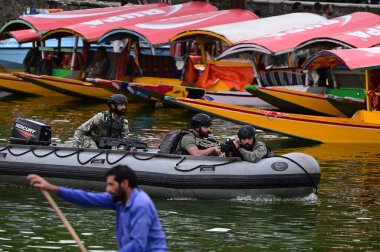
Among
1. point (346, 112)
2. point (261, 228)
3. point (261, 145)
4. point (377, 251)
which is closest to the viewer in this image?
point (377, 251)

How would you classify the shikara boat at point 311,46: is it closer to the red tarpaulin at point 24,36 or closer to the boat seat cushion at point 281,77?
the boat seat cushion at point 281,77

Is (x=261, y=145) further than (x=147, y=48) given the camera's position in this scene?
No

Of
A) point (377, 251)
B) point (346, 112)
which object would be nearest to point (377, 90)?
point (346, 112)

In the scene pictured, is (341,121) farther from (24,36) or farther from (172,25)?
(24,36)

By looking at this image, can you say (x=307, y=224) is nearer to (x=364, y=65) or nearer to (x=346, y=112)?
(x=364, y=65)

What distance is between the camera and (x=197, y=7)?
34.8 m

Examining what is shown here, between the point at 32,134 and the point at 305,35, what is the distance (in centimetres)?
1275

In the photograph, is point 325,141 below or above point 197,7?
below

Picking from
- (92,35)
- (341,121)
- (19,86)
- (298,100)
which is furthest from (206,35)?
(341,121)

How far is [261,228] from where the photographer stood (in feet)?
46.0

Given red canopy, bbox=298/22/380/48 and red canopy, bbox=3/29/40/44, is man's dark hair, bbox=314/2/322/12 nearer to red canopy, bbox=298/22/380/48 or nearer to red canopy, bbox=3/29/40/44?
red canopy, bbox=298/22/380/48

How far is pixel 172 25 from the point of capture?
31.6 m

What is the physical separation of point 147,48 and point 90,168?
→ 20.0 metres

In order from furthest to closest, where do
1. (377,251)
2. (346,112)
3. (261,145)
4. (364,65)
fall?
1. (346,112)
2. (364,65)
3. (261,145)
4. (377,251)
